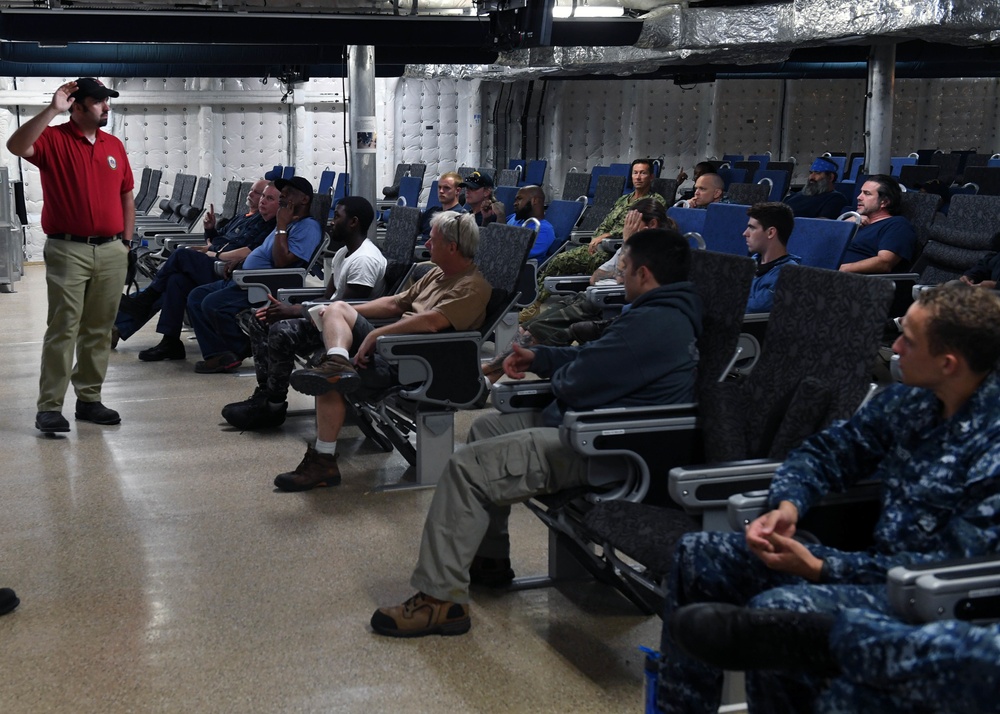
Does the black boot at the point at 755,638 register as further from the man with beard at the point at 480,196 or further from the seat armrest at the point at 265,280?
the man with beard at the point at 480,196

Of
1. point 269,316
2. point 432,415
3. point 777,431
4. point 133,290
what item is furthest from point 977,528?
point 133,290

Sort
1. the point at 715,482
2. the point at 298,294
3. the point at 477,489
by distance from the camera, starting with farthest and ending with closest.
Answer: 1. the point at 298,294
2. the point at 477,489
3. the point at 715,482

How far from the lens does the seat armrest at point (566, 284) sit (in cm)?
545

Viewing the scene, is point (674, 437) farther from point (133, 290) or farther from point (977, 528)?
point (133, 290)

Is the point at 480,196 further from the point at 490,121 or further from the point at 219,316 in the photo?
the point at 490,121

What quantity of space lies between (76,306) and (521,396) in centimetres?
245

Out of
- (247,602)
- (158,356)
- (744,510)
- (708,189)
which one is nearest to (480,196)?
(708,189)

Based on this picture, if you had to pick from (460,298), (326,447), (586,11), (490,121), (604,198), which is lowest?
(326,447)

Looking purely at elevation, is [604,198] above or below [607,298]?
→ above

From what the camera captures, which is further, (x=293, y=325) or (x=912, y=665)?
(x=293, y=325)

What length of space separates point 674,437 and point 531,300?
3.53 meters

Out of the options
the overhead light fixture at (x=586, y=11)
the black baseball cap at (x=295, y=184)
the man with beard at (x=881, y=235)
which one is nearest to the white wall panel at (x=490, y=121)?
the overhead light fixture at (x=586, y=11)

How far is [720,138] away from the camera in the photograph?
17.7 metres

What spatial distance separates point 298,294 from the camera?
501 cm
